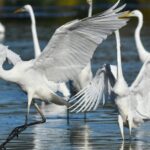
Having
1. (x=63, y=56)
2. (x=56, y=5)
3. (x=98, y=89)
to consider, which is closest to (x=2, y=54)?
(x=63, y=56)

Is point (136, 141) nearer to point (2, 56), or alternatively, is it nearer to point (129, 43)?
point (2, 56)

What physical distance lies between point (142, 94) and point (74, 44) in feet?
6.11

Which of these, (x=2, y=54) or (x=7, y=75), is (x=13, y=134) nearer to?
(x=7, y=75)

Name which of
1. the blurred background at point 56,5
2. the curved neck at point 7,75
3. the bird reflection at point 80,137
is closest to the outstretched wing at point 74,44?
the curved neck at point 7,75

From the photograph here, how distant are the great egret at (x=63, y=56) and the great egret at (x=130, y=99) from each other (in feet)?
2.01

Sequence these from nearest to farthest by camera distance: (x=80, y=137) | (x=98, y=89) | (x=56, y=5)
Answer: (x=80, y=137)
(x=98, y=89)
(x=56, y=5)

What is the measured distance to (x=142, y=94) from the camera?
13742mm

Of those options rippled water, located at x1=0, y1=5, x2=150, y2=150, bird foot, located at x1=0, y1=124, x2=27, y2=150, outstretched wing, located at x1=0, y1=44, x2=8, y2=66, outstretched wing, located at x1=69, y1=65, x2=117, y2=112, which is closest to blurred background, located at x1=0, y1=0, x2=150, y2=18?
rippled water, located at x1=0, y1=5, x2=150, y2=150

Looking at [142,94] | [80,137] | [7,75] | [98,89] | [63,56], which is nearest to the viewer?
[63,56]

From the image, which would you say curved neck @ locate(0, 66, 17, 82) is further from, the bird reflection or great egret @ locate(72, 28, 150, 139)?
the bird reflection

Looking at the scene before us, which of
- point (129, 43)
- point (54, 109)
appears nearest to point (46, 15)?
point (129, 43)

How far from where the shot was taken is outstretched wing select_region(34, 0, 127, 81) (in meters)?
11.9

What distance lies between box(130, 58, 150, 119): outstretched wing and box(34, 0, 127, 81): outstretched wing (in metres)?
1.10

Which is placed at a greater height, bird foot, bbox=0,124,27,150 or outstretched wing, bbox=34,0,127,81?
outstretched wing, bbox=34,0,127,81
